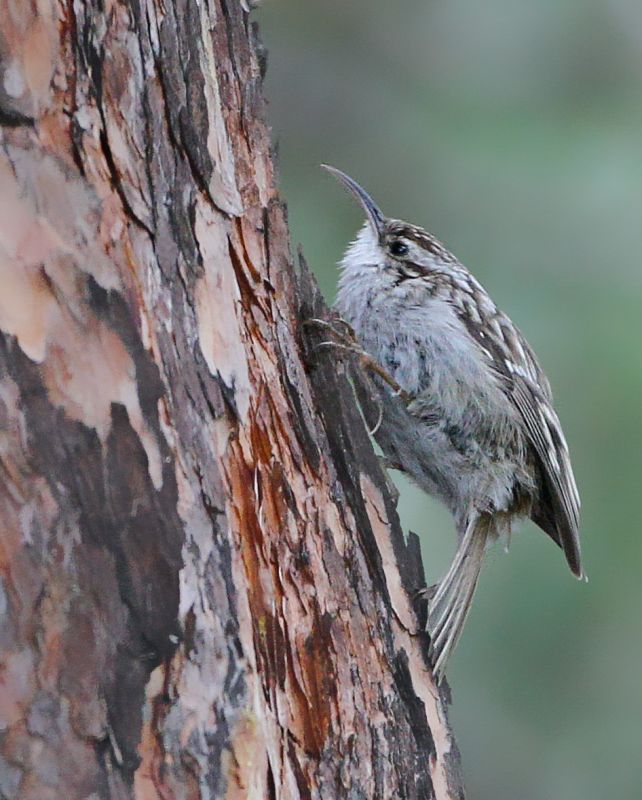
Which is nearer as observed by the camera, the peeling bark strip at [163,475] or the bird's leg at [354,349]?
the peeling bark strip at [163,475]

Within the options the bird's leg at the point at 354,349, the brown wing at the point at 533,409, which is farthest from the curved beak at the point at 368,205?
the bird's leg at the point at 354,349

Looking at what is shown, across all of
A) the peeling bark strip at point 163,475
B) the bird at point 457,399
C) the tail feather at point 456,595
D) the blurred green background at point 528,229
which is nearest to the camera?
the peeling bark strip at point 163,475

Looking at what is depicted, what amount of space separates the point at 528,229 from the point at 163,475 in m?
3.81

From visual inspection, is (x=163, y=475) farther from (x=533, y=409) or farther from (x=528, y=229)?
(x=528, y=229)

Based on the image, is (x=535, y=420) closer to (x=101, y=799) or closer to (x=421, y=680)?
(x=421, y=680)

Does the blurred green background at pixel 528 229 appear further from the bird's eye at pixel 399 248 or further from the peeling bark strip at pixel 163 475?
the peeling bark strip at pixel 163 475

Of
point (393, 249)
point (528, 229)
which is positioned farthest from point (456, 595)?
point (528, 229)

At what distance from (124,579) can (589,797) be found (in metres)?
3.62

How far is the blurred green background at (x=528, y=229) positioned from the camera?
4621 millimetres

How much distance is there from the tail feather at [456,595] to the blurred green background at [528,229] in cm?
108

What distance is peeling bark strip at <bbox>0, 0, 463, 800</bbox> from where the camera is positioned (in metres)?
1.40

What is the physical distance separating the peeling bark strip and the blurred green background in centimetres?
225

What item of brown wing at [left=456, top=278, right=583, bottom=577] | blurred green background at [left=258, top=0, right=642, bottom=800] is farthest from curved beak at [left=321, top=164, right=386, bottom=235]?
blurred green background at [left=258, top=0, right=642, bottom=800]

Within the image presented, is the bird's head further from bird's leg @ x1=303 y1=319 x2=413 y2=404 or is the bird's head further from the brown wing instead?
bird's leg @ x1=303 y1=319 x2=413 y2=404
